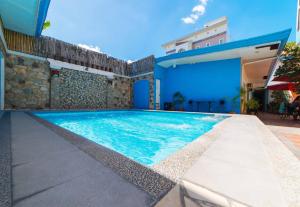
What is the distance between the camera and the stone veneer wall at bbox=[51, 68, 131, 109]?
24.8 feet

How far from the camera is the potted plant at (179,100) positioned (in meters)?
9.22

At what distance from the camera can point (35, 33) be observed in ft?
21.3

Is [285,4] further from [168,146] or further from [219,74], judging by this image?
[168,146]

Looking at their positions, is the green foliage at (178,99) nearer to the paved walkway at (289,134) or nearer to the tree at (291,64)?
the tree at (291,64)

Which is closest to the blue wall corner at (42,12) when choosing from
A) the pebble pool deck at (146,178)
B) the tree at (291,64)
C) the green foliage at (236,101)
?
the pebble pool deck at (146,178)

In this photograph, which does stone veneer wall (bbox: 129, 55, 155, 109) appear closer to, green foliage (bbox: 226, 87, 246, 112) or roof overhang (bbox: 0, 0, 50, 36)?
green foliage (bbox: 226, 87, 246, 112)

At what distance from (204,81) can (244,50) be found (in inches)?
103

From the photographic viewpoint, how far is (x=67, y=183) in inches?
36.4

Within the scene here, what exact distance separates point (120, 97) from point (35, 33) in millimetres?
5856

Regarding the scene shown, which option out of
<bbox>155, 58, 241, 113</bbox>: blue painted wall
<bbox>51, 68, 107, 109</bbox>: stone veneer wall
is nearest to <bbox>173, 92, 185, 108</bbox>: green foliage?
<bbox>155, 58, 241, 113</bbox>: blue painted wall

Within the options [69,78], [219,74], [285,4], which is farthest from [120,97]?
[285,4]

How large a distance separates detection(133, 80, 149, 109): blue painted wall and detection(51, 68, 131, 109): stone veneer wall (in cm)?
58

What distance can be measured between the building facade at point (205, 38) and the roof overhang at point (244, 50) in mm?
12213

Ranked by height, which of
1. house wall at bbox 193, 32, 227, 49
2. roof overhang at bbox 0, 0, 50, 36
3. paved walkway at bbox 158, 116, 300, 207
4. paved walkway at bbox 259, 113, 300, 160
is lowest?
paved walkway at bbox 259, 113, 300, 160
